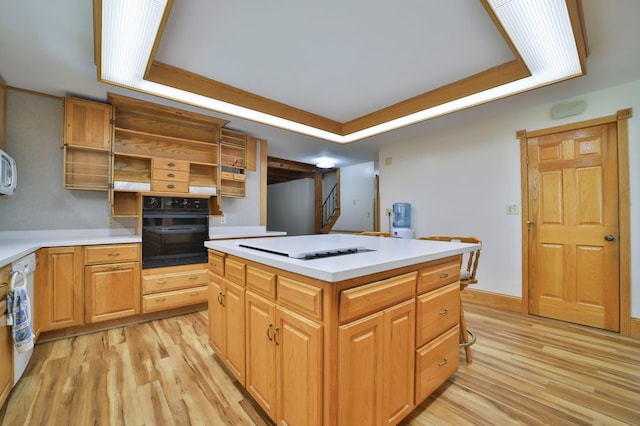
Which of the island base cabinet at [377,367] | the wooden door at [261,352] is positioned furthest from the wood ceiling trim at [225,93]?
the island base cabinet at [377,367]

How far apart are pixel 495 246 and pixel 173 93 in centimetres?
398

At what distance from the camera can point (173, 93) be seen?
99.0 inches

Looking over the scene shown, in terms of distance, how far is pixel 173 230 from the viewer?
3154 mm

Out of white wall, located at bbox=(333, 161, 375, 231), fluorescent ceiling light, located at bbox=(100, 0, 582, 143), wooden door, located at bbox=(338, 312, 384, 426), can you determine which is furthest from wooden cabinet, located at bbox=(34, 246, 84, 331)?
white wall, located at bbox=(333, 161, 375, 231)

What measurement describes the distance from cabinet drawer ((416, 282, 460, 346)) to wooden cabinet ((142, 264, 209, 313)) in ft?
8.09

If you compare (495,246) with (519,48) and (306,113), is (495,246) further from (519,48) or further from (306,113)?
(306,113)

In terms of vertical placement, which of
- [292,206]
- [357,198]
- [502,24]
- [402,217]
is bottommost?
[402,217]

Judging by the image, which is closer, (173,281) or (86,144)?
(86,144)

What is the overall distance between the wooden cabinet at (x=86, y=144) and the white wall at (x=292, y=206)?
5490 mm

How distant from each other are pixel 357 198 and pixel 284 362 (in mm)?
6307

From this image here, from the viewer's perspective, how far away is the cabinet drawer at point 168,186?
3141mm

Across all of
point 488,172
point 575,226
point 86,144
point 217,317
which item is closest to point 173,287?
point 217,317

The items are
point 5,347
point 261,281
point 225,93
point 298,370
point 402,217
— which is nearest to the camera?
point 298,370

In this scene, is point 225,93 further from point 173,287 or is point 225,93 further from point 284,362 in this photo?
point 284,362
